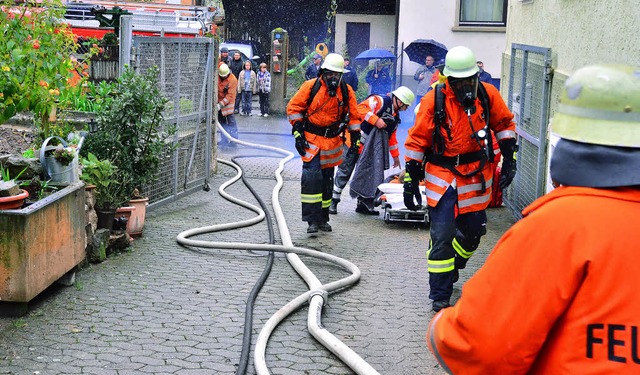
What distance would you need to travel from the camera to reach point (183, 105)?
1119 cm

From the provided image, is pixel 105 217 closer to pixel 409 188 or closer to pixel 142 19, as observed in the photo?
pixel 409 188

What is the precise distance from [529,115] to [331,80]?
2706 millimetres

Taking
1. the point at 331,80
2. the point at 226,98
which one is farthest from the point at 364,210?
the point at 226,98

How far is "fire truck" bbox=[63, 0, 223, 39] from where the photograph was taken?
15055 millimetres

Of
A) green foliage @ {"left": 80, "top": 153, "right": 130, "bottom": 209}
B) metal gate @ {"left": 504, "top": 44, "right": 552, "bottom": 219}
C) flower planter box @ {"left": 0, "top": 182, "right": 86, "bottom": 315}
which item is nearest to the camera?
flower planter box @ {"left": 0, "top": 182, "right": 86, "bottom": 315}

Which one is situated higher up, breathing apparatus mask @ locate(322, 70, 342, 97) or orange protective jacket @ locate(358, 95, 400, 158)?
breathing apparatus mask @ locate(322, 70, 342, 97)

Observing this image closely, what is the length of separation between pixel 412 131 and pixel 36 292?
2.82 m

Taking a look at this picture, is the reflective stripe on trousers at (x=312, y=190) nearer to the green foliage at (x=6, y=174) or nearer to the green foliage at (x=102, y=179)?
the green foliage at (x=102, y=179)

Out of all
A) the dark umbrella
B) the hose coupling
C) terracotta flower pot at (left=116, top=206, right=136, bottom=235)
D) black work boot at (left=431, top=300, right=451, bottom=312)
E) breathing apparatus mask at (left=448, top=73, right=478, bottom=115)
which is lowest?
black work boot at (left=431, top=300, right=451, bottom=312)

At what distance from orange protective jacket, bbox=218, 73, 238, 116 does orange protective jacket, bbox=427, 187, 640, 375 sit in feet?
52.6

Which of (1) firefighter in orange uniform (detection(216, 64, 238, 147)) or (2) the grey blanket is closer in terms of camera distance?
(2) the grey blanket

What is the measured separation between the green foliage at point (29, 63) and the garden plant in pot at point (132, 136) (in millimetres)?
1533

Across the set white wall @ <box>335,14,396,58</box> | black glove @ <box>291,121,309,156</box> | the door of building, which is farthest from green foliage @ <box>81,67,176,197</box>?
the door of building

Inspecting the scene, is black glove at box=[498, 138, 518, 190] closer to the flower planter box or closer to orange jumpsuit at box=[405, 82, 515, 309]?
orange jumpsuit at box=[405, 82, 515, 309]
